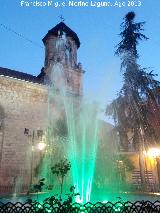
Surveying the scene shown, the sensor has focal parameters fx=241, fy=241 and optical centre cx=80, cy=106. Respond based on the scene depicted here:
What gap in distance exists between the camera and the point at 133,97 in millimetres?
17031

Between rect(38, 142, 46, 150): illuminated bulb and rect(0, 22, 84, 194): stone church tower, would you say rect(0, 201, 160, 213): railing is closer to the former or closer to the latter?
rect(0, 22, 84, 194): stone church tower

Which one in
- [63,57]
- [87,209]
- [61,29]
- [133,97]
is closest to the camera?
[87,209]

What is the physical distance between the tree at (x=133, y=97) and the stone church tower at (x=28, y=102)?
5.90m

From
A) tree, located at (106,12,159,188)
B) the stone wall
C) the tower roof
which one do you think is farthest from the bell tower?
tree, located at (106,12,159,188)

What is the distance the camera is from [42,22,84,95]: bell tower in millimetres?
23125

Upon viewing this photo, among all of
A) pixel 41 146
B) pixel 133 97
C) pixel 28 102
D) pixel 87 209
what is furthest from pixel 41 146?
pixel 87 209

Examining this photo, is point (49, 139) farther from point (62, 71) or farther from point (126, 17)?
point (126, 17)

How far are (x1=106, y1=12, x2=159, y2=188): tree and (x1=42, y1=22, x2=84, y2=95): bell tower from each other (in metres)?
6.14

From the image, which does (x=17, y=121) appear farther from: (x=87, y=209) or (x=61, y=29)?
(x=87, y=209)

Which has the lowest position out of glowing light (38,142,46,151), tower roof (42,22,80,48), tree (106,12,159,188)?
glowing light (38,142,46,151)

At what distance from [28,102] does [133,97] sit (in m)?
8.26

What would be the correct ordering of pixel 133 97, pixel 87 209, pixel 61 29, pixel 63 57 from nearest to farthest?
pixel 87 209, pixel 133 97, pixel 63 57, pixel 61 29

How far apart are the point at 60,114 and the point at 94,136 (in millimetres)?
4113

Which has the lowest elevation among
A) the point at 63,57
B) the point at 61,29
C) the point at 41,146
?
the point at 41,146
